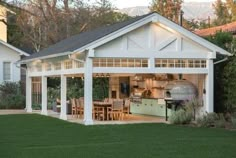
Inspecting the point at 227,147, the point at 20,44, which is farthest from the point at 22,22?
the point at 227,147

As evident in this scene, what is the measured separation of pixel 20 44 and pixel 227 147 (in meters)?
41.2

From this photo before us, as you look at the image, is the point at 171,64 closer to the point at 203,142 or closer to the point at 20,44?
the point at 203,142

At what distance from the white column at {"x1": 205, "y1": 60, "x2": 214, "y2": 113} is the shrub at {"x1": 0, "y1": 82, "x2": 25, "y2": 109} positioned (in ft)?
53.5

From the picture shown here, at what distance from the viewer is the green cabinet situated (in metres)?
28.6

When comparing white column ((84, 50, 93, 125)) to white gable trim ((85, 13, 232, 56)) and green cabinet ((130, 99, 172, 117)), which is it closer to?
white gable trim ((85, 13, 232, 56))

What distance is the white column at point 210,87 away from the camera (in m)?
24.5

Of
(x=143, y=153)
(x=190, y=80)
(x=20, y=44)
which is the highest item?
(x=20, y=44)

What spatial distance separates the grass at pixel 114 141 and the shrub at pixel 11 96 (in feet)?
48.2

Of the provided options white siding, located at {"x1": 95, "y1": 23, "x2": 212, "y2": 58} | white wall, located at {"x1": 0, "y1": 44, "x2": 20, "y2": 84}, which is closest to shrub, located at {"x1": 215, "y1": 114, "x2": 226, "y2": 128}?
white siding, located at {"x1": 95, "y1": 23, "x2": 212, "y2": 58}

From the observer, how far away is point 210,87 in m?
24.6

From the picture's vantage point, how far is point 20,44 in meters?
53.9

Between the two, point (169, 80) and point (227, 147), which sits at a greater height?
point (169, 80)

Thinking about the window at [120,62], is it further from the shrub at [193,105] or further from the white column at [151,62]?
the shrub at [193,105]

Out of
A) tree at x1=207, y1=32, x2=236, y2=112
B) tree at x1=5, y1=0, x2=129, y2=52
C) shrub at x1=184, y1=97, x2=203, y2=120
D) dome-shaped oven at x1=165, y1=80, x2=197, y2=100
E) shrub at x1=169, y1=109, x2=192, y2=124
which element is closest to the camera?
shrub at x1=169, y1=109, x2=192, y2=124
